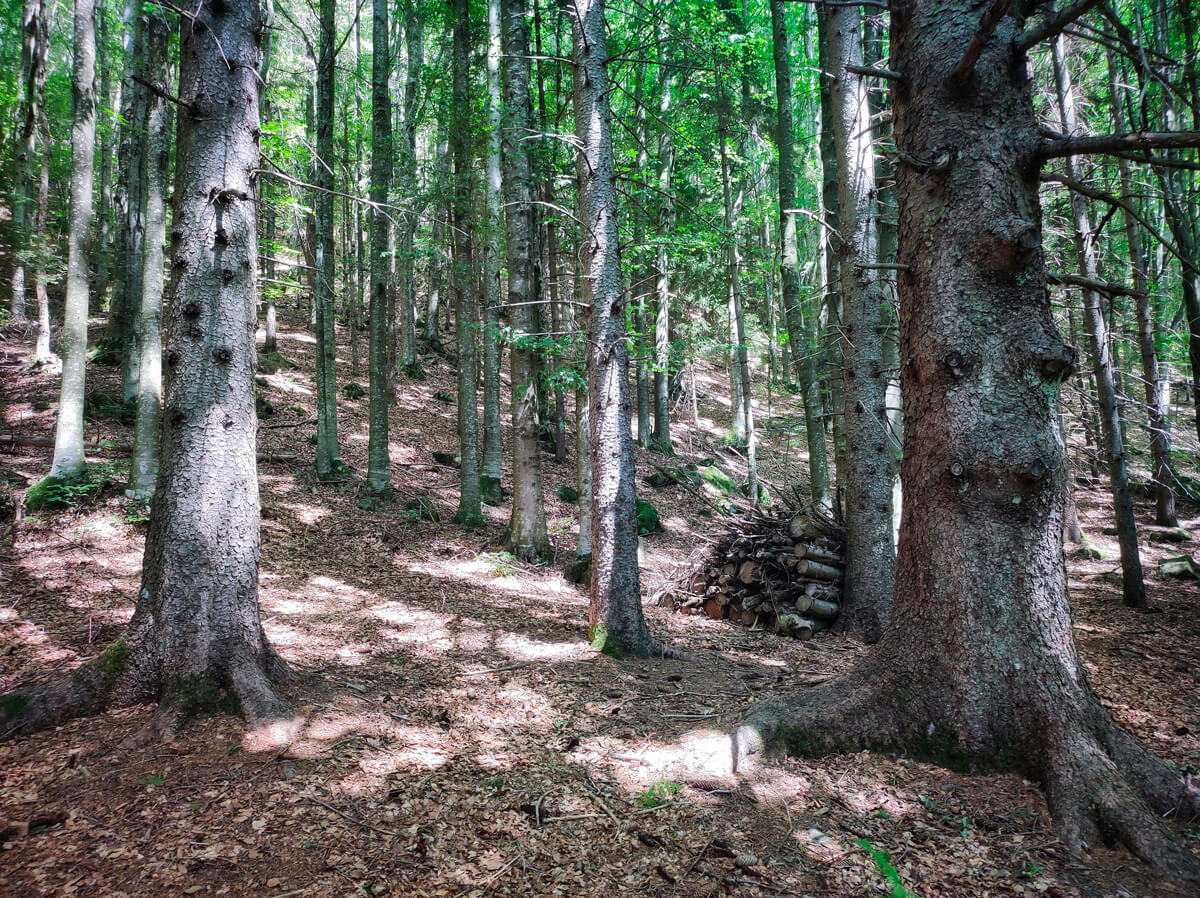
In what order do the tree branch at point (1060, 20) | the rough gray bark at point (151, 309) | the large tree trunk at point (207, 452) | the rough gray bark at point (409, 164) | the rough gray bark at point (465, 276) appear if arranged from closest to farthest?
the tree branch at point (1060, 20)
the large tree trunk at point (207, 452)
the rough gray bark at point (151, 309)
the rough gray bark at point (465, 276)
the rough gray bark at point (409, 164)

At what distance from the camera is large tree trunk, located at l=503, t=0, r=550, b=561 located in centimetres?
927

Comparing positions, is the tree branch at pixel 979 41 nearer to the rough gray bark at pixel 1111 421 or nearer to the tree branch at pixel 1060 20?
the tree branch at pixel 1060 20

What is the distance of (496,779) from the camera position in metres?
3.37

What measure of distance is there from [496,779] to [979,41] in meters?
4.69

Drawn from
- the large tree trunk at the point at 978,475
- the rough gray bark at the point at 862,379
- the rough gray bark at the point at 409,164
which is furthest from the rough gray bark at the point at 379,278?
the large tree trunk at the point at 978,475

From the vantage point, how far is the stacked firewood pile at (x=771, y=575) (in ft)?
24.2

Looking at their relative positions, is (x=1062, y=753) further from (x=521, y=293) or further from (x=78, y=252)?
(x=78, y=252)

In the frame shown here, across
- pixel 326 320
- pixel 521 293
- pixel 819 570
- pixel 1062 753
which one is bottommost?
pixel 1062 753

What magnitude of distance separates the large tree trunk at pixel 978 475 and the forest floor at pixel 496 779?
261mm

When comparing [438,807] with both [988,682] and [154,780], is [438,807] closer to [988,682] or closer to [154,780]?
[154,780]

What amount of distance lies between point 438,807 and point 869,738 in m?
2.44

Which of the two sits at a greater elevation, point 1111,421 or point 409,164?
point 409,164

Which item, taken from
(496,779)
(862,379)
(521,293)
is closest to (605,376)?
(862,379)

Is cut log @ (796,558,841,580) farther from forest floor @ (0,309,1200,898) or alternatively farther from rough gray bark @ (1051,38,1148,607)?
rough gray bark @ (1051,38,1148,607)
